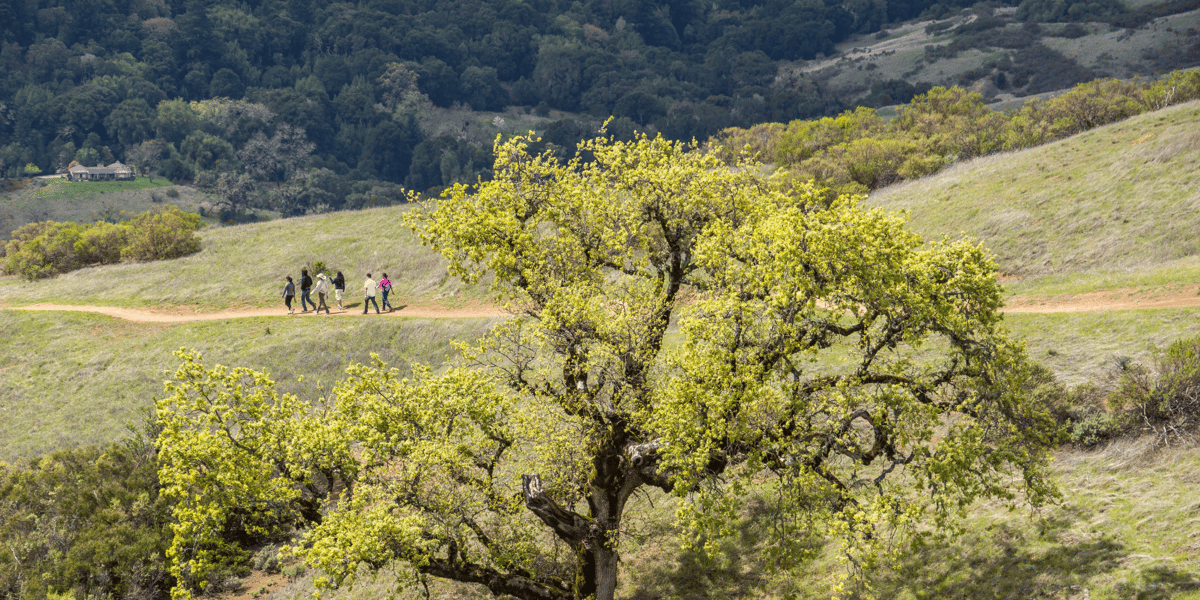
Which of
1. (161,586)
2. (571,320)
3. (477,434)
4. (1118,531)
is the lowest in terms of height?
(161,586)

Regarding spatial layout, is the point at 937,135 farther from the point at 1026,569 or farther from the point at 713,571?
the point at 1026,569

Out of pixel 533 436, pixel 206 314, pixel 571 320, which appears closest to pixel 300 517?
pixel 533 436

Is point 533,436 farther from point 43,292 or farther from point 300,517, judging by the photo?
point 43,292

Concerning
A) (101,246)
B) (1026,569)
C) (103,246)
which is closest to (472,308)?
(1026,569)

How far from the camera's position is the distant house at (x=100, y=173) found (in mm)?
168250

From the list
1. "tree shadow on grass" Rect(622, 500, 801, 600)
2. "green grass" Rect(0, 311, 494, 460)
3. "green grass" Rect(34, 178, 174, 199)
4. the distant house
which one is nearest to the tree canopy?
"tree shadow on grass" Rect(622, 500, 801, 600)

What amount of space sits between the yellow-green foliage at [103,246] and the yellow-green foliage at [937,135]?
116 feet

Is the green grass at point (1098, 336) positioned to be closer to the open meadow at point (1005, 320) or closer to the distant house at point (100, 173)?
the open meadow at point (1005, 320)

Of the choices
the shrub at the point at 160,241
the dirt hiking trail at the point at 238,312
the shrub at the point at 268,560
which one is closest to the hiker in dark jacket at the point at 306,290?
the dirt hiking trail at the point at 238,312

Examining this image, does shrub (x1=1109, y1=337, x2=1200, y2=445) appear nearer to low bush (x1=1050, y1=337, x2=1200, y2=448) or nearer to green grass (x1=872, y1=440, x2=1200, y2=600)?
low bush (x1=1050, y1=337, x2=1200, y2=448)

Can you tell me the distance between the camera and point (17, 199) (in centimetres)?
14412

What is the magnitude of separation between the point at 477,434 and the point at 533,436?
3.65ft

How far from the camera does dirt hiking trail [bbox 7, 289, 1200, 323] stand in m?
18.7

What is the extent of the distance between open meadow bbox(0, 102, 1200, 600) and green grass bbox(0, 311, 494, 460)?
0.39 ft
